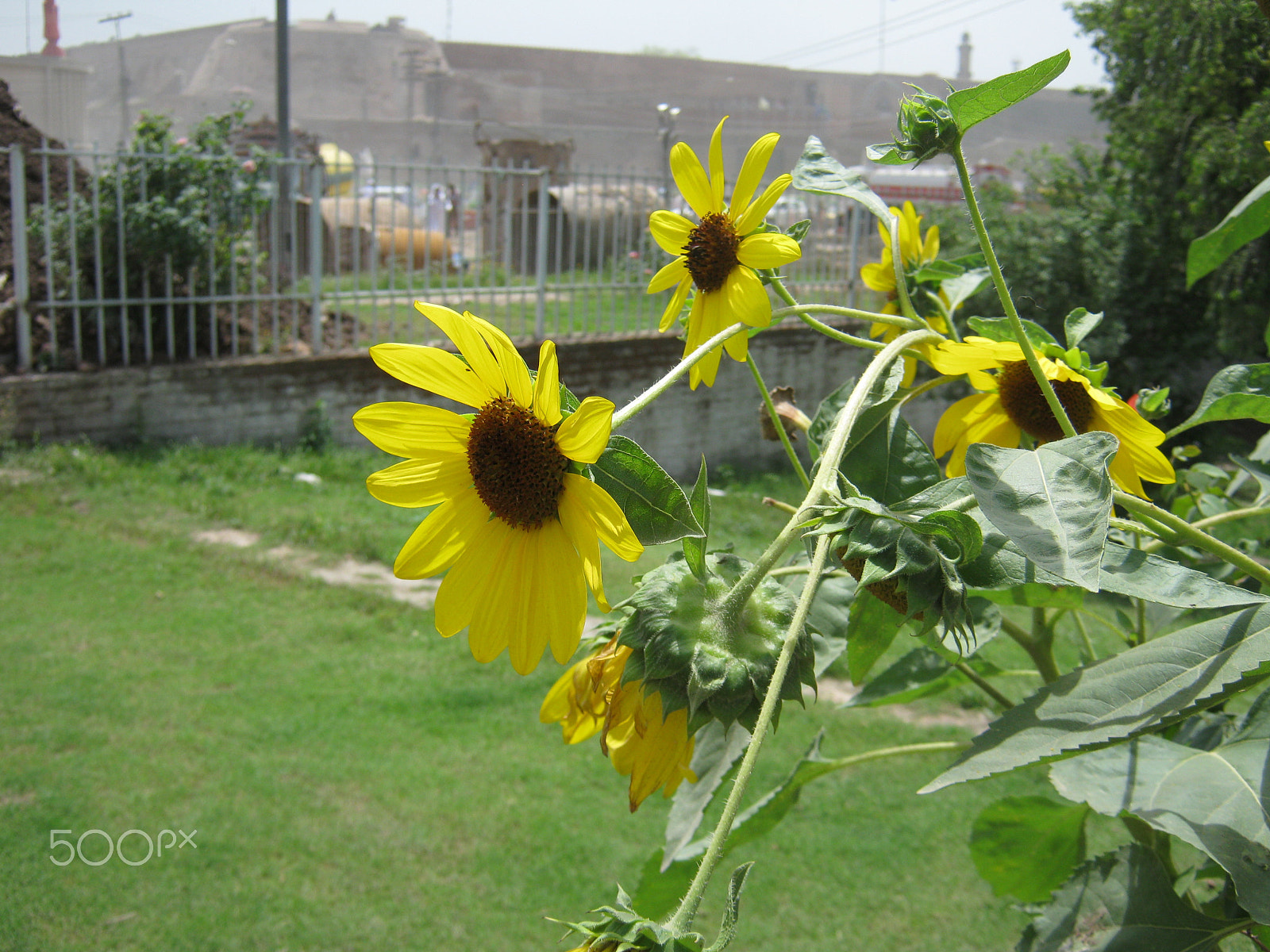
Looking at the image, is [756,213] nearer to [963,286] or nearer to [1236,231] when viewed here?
[963,286]

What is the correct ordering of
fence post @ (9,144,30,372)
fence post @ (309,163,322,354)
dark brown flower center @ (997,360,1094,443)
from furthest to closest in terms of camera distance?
fence post @ (309,163,322,354) < fence post @ (9,144,30,372) < dark brown flower center @ (997,360,1094,443)

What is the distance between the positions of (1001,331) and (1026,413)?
105 mm

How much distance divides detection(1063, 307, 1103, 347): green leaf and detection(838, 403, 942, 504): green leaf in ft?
0.48

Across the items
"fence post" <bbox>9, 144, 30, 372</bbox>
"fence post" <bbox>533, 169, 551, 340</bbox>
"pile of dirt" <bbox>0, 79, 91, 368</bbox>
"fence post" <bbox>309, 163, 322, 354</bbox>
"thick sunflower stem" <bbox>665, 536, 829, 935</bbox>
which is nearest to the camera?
"thick sunflower stem" <bbox>665, 536, 829, 935</bbox>

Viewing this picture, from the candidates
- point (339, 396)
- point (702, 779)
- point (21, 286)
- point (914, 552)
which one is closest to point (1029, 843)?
point (702, 779)

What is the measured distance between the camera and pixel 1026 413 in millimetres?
751

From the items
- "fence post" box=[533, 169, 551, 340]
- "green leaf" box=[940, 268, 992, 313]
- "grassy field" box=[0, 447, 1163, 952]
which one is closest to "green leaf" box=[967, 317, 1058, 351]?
"green leaf" box=[940, 268, 992, 313]

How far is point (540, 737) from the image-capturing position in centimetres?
343

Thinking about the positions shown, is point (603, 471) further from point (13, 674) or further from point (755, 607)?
A: point (13, 674)

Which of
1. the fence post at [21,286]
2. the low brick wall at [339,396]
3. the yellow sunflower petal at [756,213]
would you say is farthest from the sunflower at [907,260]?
the fence post at [21,286]

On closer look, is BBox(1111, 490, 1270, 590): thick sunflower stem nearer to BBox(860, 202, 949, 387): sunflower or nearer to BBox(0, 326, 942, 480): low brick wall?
BBox(860, 202, 949, 387): sunflower

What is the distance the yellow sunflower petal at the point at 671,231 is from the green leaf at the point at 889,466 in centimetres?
24

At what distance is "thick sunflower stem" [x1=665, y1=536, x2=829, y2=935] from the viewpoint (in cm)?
40

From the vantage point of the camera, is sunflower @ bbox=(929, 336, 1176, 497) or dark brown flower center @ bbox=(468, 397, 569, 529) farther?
sunflower @ bbox=(929, 336, 1176, 497)
